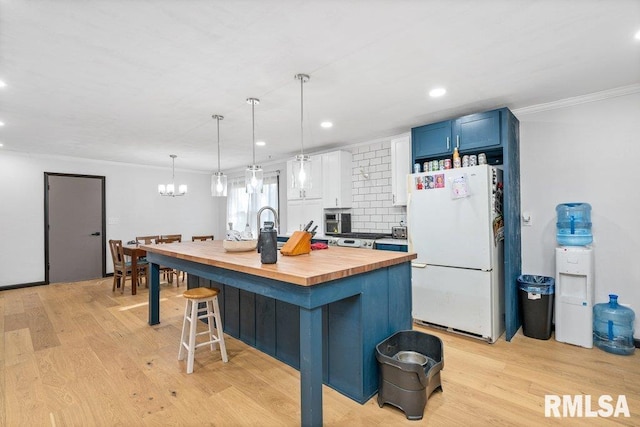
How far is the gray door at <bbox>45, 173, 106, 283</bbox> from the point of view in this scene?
5.58 metres

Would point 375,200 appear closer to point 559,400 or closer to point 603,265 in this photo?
point 603,265

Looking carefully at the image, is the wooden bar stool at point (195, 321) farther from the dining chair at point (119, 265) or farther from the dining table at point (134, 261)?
the dining chair at point (119, 265)

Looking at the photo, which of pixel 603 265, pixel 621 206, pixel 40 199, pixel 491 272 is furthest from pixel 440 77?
pixel 40 199

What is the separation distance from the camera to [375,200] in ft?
15.6

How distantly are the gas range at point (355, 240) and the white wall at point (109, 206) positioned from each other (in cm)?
435

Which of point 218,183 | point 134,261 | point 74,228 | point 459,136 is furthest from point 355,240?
point 74,228

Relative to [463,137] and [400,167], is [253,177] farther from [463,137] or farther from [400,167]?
[463,137]

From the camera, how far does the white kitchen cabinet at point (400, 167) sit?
13.5ft

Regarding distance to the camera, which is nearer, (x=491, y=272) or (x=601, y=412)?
(x=601, y=412)

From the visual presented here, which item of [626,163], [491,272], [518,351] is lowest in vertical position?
[518,351]

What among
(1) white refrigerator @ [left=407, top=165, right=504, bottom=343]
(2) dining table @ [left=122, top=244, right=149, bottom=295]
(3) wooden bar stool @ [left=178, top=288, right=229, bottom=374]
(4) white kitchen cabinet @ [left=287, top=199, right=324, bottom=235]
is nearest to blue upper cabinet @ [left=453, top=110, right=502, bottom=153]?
(1) white refrigerator @ [left=407, top=165, right=504, bottom=343]

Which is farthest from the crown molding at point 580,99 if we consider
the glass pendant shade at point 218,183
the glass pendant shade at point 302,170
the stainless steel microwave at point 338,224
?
the glass pendant shade at point 218,183

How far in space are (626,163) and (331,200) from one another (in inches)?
134

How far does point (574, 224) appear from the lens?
9.72 ft
